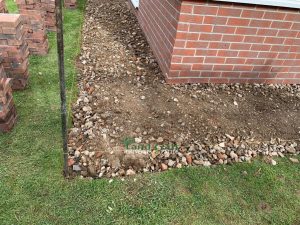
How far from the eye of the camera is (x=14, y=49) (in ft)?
11.4

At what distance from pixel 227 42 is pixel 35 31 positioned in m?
3.07

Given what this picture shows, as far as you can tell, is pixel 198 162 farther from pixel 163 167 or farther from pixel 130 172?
pixel 130 172

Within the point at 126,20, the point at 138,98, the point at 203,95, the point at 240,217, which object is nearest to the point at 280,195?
the point at 240,217

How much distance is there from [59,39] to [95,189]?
1.42 meters

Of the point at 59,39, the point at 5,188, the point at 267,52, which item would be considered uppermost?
the point at 59,39

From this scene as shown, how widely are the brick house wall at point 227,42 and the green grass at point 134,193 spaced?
5.56 ft

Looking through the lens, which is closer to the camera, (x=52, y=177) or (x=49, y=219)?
(x=49, y=219)

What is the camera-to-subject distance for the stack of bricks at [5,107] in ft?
9.18

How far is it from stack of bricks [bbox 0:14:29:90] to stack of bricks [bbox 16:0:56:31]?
87 centimetres

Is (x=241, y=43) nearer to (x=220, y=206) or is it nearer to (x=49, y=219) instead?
(x=220, y=206)

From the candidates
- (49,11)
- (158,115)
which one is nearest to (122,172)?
(158,115)

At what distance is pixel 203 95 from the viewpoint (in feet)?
13.1

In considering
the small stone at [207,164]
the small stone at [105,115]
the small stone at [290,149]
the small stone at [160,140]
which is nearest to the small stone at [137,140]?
the small stone at [160,140]

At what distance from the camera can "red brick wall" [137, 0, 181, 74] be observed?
150 inches
